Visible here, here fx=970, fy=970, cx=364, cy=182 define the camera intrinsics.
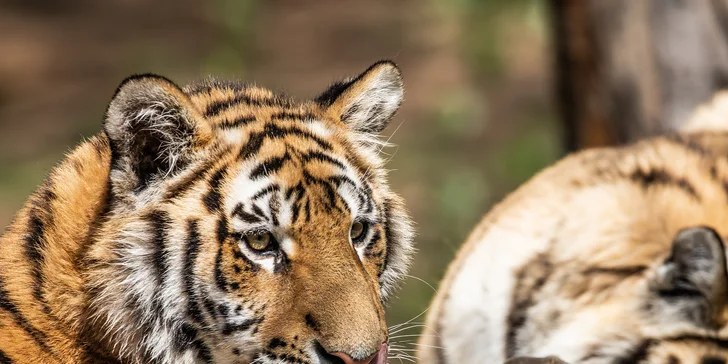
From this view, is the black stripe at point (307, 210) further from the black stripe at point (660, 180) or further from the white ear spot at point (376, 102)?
the black stripe at point (660, 180)

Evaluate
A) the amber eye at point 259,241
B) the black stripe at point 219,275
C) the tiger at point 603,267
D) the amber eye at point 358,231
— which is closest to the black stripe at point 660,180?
the tiger at point 603,267

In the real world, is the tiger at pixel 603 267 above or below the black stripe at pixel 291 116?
below

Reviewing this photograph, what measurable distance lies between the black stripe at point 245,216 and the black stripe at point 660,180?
183 centimetres

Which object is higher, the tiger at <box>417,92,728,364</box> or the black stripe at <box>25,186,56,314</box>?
the black stripe at <box>25,186,56,314</box>

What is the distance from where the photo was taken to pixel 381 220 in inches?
113

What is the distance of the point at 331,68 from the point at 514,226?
768 cm

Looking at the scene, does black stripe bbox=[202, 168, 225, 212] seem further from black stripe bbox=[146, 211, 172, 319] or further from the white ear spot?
the white ear spot

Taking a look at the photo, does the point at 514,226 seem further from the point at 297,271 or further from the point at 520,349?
the point at 297,271

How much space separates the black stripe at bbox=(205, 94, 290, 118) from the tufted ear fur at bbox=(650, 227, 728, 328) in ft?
4.32

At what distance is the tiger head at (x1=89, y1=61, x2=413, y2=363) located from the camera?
2.47m

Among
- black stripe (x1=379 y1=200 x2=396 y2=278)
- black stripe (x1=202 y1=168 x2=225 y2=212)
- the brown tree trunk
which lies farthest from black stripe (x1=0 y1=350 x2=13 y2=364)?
the brown tree trunk

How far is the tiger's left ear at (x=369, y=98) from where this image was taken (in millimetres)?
3002

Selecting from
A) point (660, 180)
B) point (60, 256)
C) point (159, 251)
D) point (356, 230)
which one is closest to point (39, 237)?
point (60, 256)

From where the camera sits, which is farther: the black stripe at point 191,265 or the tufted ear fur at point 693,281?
the tufted ear fur at point 693,281
